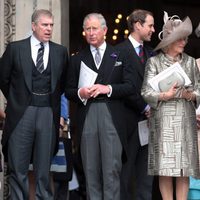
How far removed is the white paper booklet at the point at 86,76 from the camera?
333 inches

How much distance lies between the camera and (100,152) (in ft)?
27.8

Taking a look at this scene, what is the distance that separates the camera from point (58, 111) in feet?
28.1

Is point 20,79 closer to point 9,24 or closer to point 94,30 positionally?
point 94,30

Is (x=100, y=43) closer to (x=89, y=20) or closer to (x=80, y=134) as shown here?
(x=89, y=20)

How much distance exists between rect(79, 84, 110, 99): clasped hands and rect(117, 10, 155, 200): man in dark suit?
0.54 m

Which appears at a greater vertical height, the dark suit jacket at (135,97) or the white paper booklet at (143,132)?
the dark suit jacket at (135,97)

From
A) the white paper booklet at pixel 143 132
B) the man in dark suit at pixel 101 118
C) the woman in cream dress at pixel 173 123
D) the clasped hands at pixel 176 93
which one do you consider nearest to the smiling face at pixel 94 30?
the man in dark suit at pixel 101 118

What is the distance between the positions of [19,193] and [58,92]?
1160 mm

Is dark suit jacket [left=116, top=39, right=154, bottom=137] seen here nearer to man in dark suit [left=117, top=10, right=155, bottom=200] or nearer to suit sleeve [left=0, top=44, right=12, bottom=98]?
man in dark suit [left=117, top=10, right=155, bottom=200]

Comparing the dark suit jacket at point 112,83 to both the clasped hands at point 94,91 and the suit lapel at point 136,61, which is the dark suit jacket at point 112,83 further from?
the suit lapel at point 136,61

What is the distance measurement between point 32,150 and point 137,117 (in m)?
1.33

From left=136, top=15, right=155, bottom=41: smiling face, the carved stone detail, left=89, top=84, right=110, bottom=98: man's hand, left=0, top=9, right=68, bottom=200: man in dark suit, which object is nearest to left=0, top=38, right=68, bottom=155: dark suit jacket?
left=0, top=9, right=68, bottom=200: man in dark suit

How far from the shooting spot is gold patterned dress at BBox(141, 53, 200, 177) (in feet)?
26.9

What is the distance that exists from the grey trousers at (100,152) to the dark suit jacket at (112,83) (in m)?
0.08
